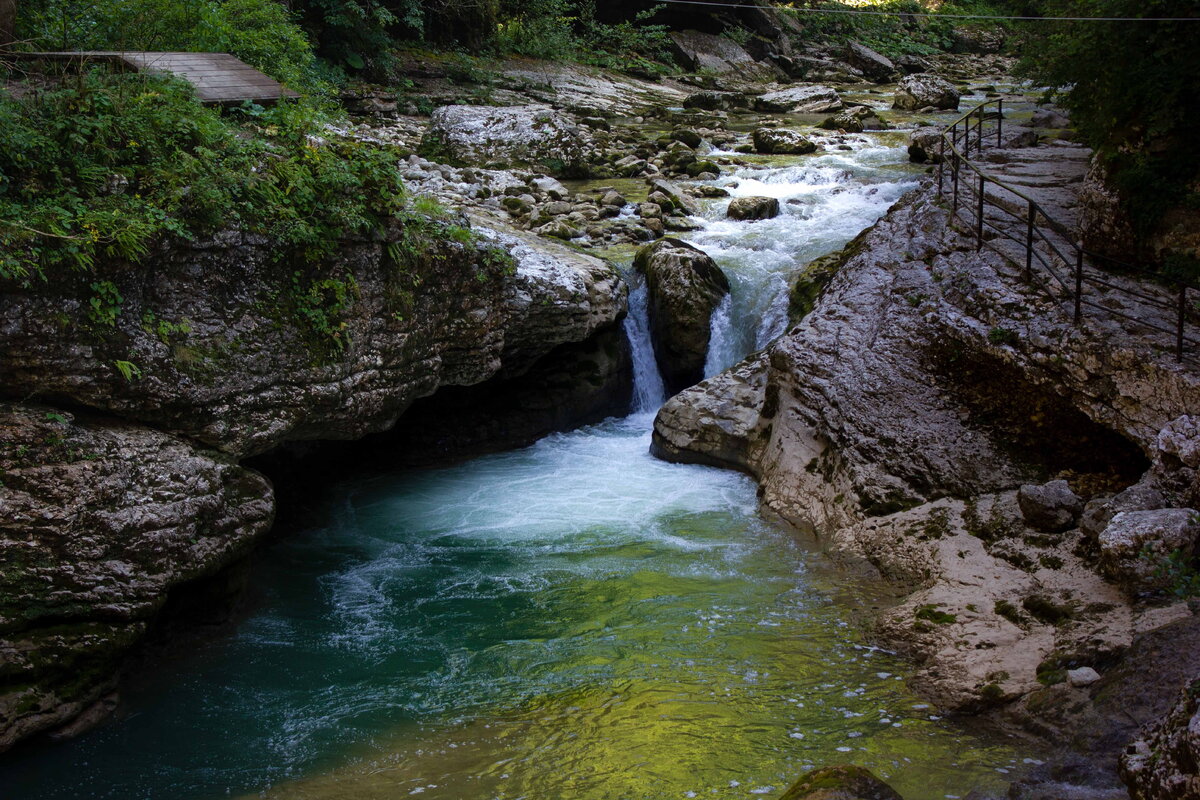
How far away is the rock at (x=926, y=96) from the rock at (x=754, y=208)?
12956 mm

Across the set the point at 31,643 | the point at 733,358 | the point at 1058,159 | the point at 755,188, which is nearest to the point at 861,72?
the point at 755,188

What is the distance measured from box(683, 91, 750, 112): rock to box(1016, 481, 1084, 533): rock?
24.4 meters

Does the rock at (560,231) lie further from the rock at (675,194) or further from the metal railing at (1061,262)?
the metal railing at (1061,262)

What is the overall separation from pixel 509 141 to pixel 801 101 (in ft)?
44.4


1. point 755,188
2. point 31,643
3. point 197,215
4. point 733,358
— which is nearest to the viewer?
point 31,643

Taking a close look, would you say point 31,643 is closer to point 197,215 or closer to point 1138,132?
point 197,215

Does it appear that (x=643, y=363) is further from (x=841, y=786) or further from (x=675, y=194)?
(x=841, y=786)

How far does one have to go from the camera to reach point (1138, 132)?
1001 centimetres

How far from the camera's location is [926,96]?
28.1 metres

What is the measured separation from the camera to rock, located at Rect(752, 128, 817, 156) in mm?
22562

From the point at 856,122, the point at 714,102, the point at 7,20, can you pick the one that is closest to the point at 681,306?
the point at 7,20

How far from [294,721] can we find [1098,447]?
746 cm

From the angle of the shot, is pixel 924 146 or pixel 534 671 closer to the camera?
pixel 534 671

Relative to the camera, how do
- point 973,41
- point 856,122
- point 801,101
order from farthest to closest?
point 973,41, point 801,101, point 856,122
